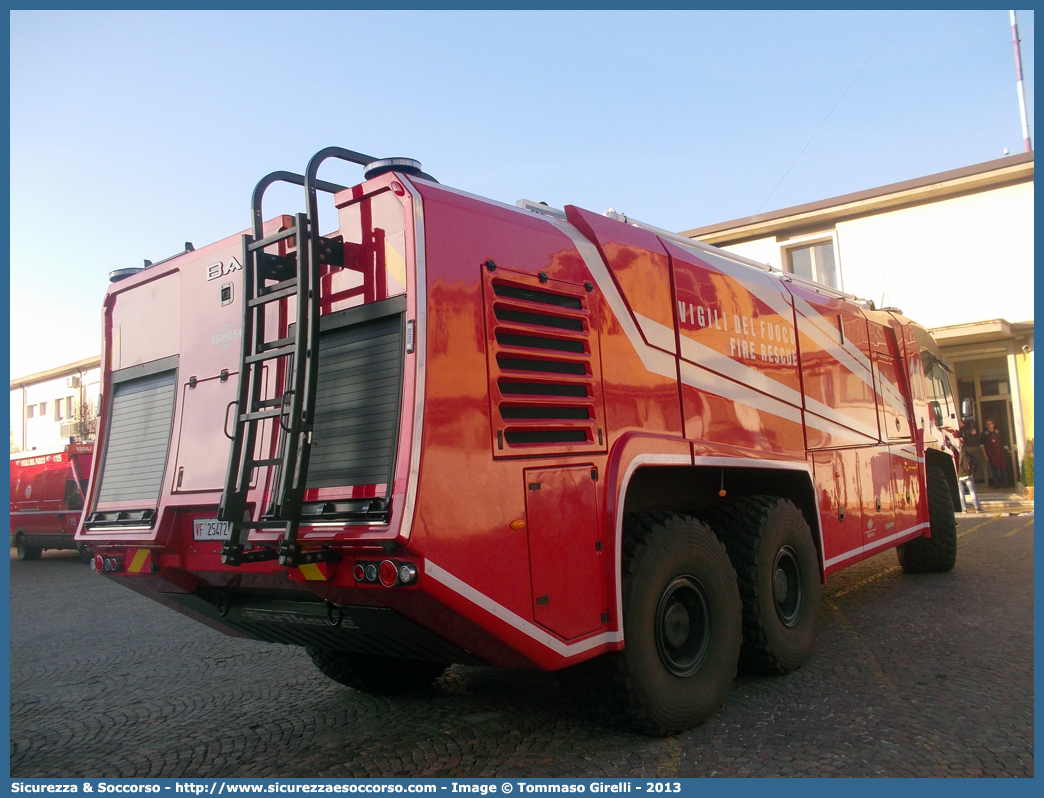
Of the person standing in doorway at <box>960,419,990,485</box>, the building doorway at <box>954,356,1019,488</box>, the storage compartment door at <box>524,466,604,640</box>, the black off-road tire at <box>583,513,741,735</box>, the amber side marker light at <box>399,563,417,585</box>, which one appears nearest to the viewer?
the amber side marker light at <box>399,563,417,585</box>

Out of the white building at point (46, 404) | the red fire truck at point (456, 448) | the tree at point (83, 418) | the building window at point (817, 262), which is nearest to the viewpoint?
the red fire truck at point (456, 448)

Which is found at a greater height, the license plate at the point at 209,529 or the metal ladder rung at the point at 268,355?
the metal ladder rung at the point at 268,355

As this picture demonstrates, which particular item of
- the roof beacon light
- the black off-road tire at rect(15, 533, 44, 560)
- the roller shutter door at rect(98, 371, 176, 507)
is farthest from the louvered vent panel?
the black off-road tire at rect(15, 533, 44, 560)

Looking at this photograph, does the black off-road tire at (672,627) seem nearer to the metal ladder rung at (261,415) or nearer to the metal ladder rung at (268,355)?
the metal ladder rung at (261,415)

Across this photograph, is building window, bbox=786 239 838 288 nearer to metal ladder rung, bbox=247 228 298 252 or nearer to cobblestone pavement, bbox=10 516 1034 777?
cobblestone pavement, bbox=10 516 1034 777

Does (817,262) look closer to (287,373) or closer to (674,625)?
(674,625)

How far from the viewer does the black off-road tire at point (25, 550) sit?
18406 millimetres

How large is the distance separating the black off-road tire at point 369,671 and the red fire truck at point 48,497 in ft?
43.8

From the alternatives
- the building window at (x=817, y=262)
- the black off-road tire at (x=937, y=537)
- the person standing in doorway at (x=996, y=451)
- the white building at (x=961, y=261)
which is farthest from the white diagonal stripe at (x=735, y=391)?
the building window at (x=817, y=262)

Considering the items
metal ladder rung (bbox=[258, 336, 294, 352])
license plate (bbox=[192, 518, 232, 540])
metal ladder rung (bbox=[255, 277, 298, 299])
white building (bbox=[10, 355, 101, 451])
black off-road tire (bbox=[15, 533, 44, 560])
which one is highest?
white building (bbox=[10, 355, 101, 451])

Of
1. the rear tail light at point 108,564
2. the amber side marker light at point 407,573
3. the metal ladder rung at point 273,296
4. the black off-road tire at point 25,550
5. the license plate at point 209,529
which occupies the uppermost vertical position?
the metal ladder rung at point 273,296

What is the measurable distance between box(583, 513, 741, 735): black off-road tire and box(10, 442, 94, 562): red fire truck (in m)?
15.3

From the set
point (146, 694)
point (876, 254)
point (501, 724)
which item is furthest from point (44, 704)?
point (876, 254)

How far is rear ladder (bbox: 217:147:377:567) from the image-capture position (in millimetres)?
3494
